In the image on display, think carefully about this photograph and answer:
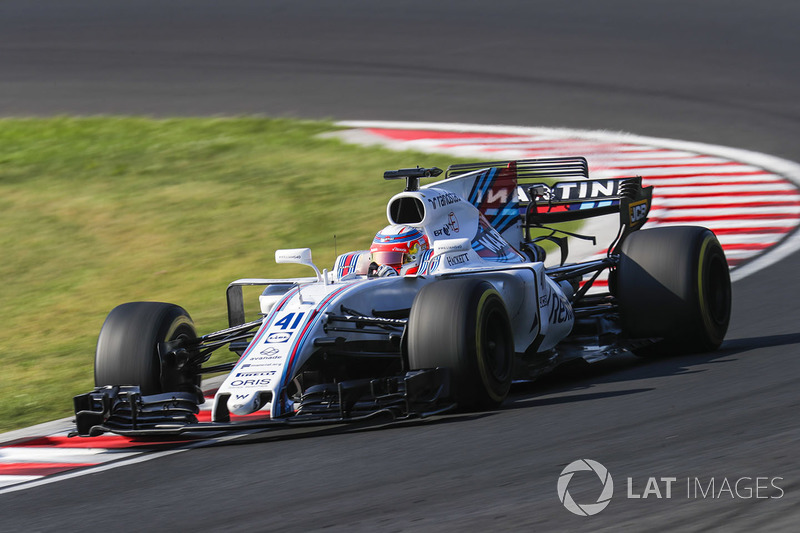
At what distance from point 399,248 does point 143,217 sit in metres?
8.03

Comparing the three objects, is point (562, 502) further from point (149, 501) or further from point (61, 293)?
point (61, 293)

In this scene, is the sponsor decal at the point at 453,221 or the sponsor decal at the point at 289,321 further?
the sponsor decal at the point at 453,221

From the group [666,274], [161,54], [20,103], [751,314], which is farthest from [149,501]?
[161,54]

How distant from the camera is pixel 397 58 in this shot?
2312 centimetres

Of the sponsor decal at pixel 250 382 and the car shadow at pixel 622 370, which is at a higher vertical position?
the sponsor decal at pixel 250 382

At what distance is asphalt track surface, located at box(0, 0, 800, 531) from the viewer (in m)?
5.54

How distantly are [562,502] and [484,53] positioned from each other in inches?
734

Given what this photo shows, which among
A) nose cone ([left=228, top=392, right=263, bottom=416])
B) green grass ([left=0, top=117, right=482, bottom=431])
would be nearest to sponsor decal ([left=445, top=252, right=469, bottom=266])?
nose cone ([left=228, top=392, right=263, bottom=416])

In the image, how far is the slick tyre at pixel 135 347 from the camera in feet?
24.6

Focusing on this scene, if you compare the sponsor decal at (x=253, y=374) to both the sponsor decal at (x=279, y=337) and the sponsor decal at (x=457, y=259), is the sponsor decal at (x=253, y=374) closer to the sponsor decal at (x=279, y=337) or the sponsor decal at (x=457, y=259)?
the sponsor decal at (x=279, y=337)

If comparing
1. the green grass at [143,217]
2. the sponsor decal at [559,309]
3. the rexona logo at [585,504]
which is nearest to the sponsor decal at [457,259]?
the sponsor decal at [559,309]

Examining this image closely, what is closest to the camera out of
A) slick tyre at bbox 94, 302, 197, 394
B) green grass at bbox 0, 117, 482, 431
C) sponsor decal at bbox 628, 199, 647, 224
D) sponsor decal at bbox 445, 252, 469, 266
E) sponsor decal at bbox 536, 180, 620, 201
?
slick tyre at bbox 94, 302, 197, 394

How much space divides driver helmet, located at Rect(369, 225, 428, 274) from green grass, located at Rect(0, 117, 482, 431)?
254 cm

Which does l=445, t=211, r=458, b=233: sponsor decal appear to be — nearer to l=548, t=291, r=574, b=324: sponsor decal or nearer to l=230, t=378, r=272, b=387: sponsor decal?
l=548, t=291, r=574, b=324: sponsor decal
